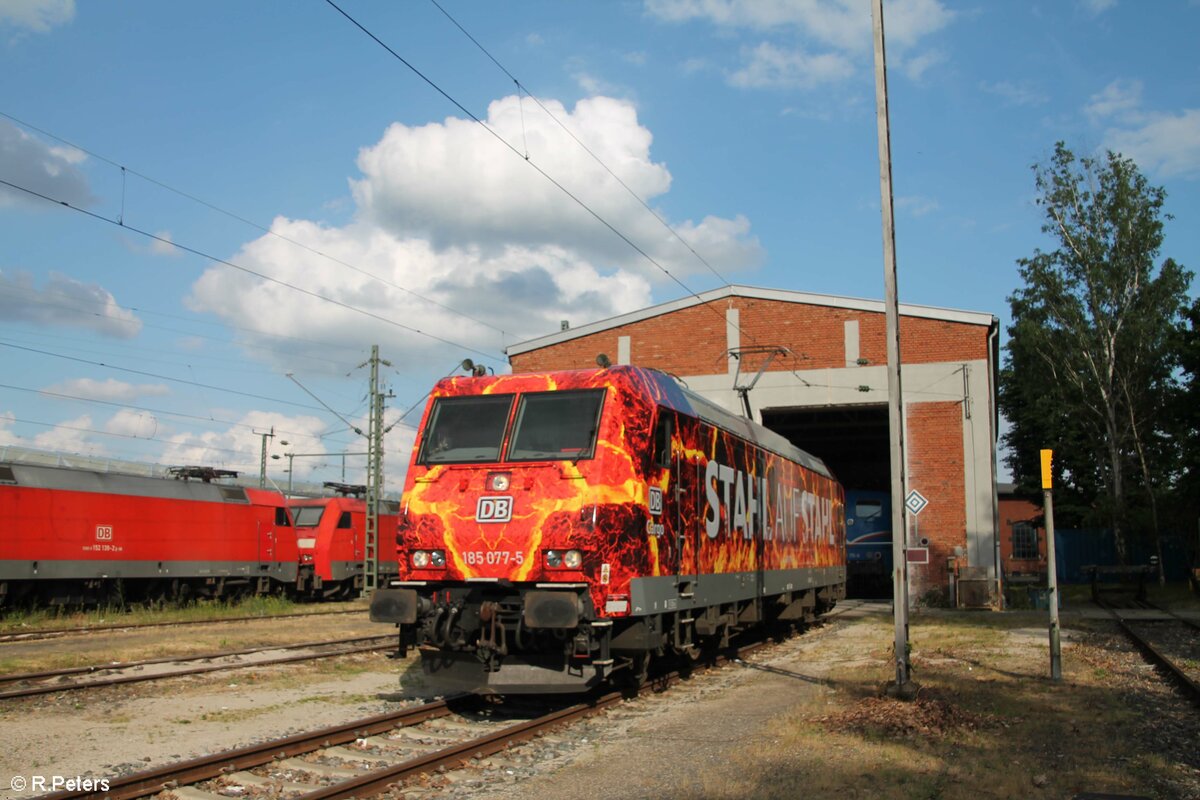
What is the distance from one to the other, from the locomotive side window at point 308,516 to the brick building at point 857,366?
319 inches

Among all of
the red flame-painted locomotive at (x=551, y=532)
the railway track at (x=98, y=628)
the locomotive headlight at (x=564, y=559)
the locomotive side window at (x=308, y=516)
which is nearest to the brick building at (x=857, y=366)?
the locomotive side window at (x=308, y=516)

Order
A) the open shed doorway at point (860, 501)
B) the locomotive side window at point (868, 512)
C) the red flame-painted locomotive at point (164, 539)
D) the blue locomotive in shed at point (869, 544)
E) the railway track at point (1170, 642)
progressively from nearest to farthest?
Result: the railway track at point (1170, 642) < the red flame-painted locomotive at point (164, 539) < the open shed doorway at point (860, 501) < the blue locomotive in shed at point (869, 544) < the locomotive side window at point (868, 512)

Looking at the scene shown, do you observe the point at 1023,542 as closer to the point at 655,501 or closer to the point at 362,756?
A: the point at 655,501

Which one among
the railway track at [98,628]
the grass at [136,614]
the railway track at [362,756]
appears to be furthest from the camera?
the grass at [136,614]

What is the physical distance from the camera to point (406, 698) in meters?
11.1

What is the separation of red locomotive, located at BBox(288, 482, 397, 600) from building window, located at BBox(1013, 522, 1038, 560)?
4220 cm

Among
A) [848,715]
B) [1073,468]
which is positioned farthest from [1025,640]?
[1073,468]

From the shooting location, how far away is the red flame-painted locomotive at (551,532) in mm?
9336

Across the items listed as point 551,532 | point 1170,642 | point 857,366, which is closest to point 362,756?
point 551,532

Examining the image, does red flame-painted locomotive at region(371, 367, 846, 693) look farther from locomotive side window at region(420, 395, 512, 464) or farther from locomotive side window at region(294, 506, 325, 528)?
locomotive side window at region(294, 506, 325, 528)

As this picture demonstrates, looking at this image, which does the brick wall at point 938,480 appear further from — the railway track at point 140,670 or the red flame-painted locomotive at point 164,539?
the red flame-painted locomotive at point 164,539

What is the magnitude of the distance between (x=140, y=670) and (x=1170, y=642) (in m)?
16.7

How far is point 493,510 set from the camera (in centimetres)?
979

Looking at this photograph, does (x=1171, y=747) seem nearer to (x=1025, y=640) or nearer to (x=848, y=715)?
(x=848, y=715)
